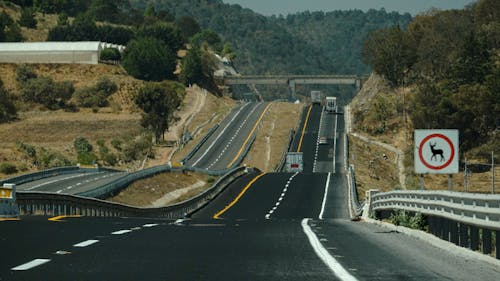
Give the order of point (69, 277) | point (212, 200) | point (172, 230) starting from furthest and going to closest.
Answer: point (212, 200), point (172, 230), point (69, 277)

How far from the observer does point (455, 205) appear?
21734mm

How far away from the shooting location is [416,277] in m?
13.8

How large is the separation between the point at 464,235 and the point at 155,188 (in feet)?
231

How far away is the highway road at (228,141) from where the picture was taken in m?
140

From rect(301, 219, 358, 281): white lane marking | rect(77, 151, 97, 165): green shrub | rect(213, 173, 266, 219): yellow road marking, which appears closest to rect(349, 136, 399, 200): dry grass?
rect(213, 173, 266, 219): yellow road marking

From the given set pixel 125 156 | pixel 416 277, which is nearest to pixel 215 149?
pixel 125 156

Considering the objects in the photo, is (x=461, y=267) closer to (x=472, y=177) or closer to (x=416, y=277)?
(x=416, y=277)

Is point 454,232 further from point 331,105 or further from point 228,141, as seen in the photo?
point 331,105

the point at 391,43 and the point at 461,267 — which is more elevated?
the point at 391,43

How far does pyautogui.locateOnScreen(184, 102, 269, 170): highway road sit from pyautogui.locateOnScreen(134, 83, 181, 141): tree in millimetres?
8403

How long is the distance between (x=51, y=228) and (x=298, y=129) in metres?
149

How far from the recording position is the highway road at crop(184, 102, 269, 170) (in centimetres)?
14000

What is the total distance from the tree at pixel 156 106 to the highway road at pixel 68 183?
5792 centimetres

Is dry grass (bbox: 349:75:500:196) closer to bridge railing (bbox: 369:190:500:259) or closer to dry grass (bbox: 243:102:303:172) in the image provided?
dry grass (bbox: 243:102:303:172)
